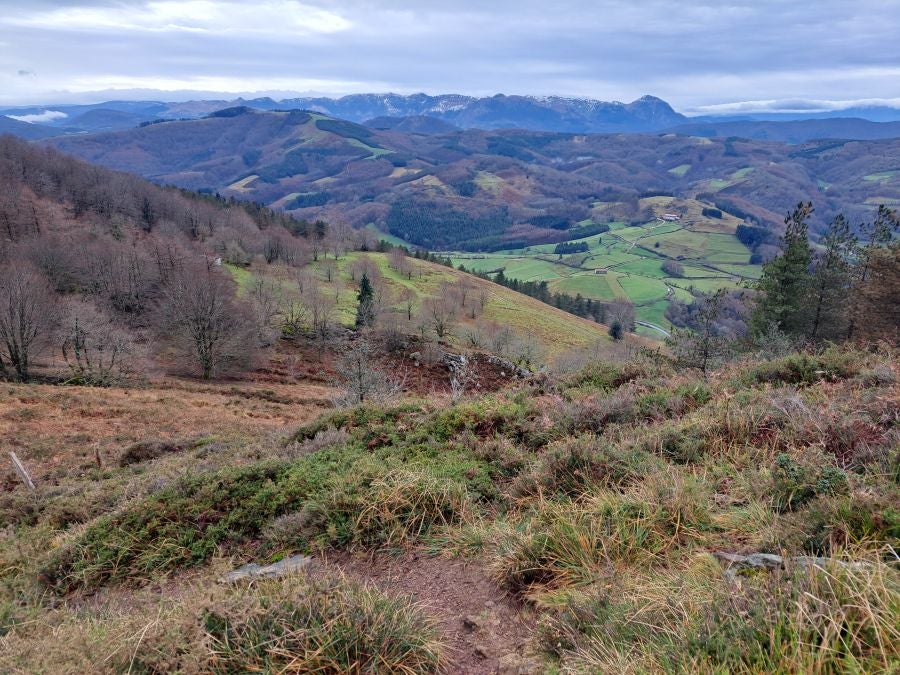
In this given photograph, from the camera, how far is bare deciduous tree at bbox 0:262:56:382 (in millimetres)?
30547

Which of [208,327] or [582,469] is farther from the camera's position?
[208,327]

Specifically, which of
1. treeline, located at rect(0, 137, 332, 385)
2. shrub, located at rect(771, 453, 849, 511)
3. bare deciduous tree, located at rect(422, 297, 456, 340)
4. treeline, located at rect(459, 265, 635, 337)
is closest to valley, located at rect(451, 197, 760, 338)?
treeline, located at rect(459, 265, 635, 337)

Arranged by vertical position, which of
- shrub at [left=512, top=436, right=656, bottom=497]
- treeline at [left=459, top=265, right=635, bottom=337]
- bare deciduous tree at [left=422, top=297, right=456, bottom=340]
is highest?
shrub at [left=512, top=436, right=656, bottom=497]

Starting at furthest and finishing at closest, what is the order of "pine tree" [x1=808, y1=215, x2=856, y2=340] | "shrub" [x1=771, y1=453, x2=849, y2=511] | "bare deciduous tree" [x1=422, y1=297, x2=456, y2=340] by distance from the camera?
"bare deciduous tree" [x1=422, y1=297, x2=456, y2=340], "pine tree" [x1=808, y1=215, x2=856, y2=340], "shrub" [x1=771, y1=453, x2=849, y2=511]

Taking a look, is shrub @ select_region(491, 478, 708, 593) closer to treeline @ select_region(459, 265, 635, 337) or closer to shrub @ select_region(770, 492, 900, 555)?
shrub @ select_region(770, 492, 900, 555)

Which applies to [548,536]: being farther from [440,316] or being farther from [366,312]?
[440,316]

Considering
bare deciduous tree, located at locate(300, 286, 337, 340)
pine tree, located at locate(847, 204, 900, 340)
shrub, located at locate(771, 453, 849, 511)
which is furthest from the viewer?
bare deciduous tree, located at locate(300, 286, 337, 340)

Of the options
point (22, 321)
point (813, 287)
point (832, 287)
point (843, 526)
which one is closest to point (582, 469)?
point (843, 526)

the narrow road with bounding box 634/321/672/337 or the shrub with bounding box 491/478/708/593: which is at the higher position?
the shrub with bounding box 491/478/708/593

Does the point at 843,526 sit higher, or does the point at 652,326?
the point at 843,526

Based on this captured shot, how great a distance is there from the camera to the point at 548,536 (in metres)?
4.61

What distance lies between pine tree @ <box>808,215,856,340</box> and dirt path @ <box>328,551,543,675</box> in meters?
37.1

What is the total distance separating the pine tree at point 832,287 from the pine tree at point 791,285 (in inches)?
20.5

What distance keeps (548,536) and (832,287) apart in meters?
37.7
